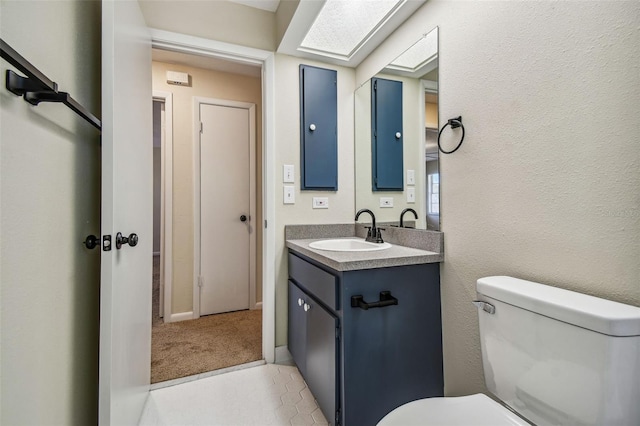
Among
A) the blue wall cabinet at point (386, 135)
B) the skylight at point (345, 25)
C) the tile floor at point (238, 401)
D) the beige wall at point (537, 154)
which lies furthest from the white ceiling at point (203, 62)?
the tile floor at point (238, 401)

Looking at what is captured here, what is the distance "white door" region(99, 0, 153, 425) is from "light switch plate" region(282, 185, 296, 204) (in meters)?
0.78

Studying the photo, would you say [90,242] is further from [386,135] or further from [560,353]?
[386,135]

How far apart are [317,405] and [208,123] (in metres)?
2.46

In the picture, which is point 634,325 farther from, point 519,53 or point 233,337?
point 233,337

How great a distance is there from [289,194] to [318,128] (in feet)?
1.65

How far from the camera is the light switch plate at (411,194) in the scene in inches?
63.1

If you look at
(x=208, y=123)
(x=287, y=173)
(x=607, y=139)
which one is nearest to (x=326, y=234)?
(x=287, y=173)

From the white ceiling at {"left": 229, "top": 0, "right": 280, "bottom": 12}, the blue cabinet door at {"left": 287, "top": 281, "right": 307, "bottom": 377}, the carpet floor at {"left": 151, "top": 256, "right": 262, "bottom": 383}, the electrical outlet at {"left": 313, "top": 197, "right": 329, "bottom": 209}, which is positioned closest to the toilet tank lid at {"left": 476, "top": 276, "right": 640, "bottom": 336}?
the blue cabinet door at {"left": 287, "top": 281, "right": 307, "bottom": 377}

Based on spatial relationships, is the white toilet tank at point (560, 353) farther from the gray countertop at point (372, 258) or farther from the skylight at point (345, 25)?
the skylight at point (345, 25)

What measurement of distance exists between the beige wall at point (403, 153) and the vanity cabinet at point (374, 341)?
41cm

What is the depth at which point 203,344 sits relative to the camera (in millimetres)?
2188

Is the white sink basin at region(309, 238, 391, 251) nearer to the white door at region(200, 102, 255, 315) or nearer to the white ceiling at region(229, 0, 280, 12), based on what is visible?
the white door at region(200, 102, 255, 315)

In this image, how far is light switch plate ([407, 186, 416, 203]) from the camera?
5.26 feet

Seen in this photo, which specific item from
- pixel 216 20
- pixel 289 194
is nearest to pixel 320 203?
pixel 289 194
